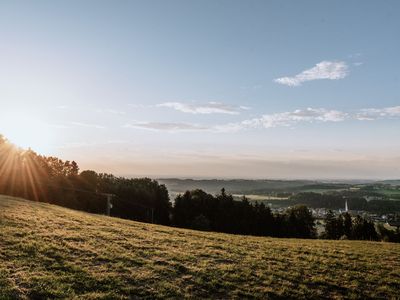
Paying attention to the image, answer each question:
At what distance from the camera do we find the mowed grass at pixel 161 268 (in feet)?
37.6

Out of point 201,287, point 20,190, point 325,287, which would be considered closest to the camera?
point 201,287

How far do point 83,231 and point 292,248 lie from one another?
Result: 39.1 ft

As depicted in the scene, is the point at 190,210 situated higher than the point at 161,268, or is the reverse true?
the point at 161,268

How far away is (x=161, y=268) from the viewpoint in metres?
13.9

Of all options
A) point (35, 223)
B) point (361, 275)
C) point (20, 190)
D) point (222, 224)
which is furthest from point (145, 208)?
point (361, 275)

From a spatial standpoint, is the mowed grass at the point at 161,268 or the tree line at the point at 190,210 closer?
the mowed grass at the point at 161,268

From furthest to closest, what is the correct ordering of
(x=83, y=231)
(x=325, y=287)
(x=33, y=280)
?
(x=83, y=231)
(x=325, y=287)
(x=33, y=280)

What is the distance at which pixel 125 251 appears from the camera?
1605 centimetres

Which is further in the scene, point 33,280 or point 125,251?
point 125,251

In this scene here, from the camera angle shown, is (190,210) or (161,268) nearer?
(161,268)

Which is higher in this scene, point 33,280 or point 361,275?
point 33,280

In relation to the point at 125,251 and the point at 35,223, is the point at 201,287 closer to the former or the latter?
the point at 125,251

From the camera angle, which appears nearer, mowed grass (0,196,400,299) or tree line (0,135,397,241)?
mowed grass (0,196,400,299)

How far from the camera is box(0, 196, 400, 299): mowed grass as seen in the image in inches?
451
